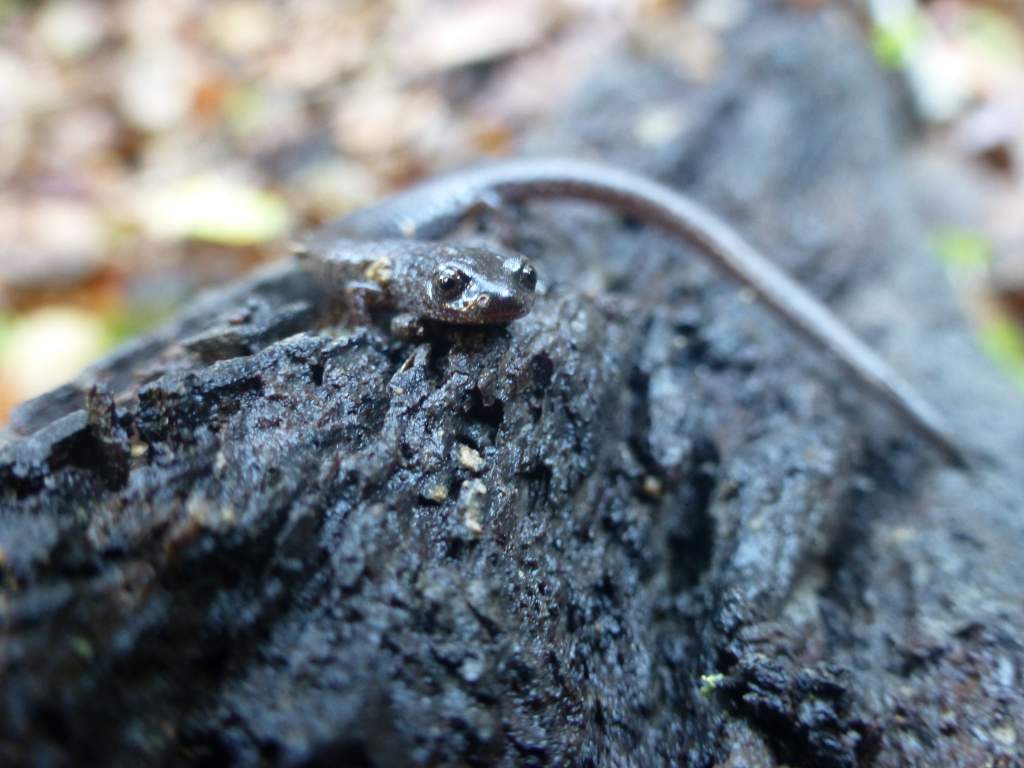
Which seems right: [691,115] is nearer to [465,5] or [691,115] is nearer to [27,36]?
[465,5]

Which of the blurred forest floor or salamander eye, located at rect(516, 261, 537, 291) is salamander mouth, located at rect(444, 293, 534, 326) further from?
the blurred forest floor

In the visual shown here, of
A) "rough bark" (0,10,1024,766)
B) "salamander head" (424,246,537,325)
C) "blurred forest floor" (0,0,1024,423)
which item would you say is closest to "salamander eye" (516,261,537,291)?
"salamander head" (424,246,537,325)

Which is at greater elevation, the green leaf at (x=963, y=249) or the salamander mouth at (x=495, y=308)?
the green leaf at (x=963, y=249)

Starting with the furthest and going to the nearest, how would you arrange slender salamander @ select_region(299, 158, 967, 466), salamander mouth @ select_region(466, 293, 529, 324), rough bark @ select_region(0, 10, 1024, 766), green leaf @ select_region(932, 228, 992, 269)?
green leaf @ select_region(932, 228, 992, 269) < slender salamander @ select_region(299, 158, 967, 466) < salamander mouth @ select_region(466, 293, 529, 324) < rough bark @ select_region(0, 10, 1024, 766)

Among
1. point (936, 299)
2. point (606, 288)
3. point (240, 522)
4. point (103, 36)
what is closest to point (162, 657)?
point (240, 522)

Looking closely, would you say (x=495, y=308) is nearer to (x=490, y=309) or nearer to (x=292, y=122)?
(x=490, y=309)

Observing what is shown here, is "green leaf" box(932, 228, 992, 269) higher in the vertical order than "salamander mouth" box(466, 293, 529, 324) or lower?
higher

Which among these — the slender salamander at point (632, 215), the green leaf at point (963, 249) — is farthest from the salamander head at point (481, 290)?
the green leaf at point (963, 249)

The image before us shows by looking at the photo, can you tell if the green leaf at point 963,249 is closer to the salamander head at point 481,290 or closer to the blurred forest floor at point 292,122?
the blurred forest floor at point 292,122
